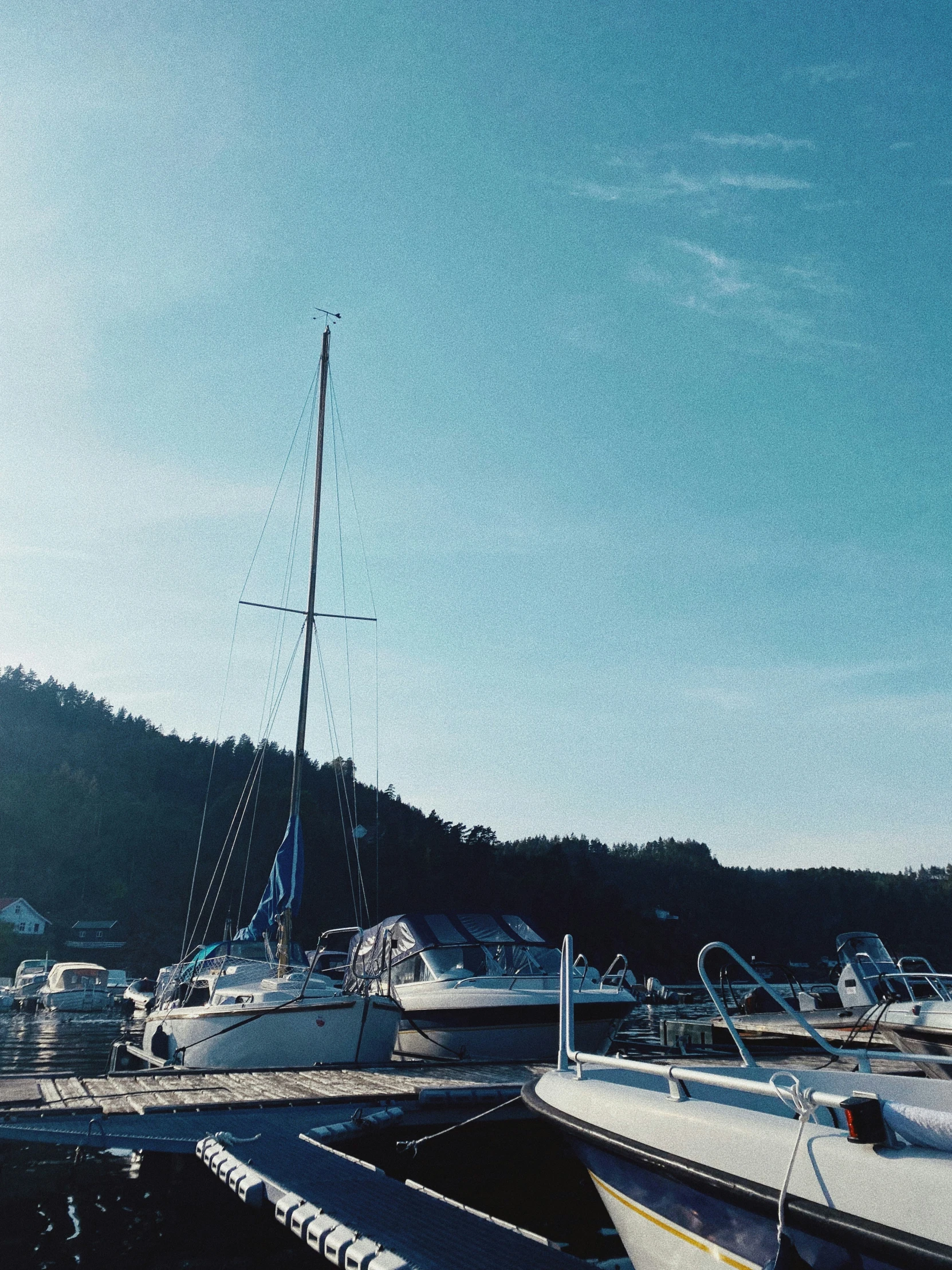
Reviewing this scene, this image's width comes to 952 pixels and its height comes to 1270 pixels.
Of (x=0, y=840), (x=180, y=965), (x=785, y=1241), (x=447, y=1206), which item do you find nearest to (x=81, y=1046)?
(x=180, y=965)

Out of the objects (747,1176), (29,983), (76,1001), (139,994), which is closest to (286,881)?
(747,1176)

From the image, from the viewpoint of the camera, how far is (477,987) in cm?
1436

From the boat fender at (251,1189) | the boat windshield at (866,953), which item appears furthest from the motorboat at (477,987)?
the boat windshield at (866,953)

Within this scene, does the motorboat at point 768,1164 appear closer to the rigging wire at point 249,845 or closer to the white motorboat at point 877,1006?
the white motorboat at point 877,1006

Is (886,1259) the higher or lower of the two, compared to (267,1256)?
higher

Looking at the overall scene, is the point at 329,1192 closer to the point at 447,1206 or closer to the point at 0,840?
the point at 447,1206

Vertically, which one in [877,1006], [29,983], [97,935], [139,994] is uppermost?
[877,1006]

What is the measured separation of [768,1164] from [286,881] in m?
14.5

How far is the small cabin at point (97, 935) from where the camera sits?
82000 millimetres

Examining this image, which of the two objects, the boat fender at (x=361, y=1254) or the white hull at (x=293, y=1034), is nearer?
the boat fender at (x=361, y=1254)

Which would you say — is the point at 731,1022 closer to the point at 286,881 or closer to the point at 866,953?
the point at 286,881

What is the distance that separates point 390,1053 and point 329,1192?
7.21 meters

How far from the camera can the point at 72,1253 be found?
668 cm

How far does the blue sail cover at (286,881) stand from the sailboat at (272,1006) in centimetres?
2
